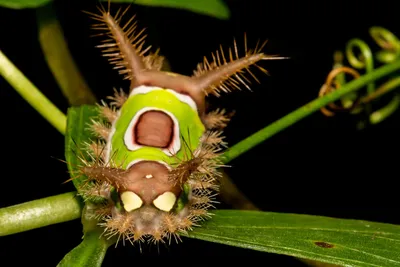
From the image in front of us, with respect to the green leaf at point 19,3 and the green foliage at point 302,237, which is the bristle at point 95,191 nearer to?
the green foliage at point 302,237

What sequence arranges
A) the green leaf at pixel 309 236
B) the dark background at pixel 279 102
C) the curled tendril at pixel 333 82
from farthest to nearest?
the dark background at pixel 279 102
the curled tendril at pixel 333 82
the green leaf at pixel 309 236

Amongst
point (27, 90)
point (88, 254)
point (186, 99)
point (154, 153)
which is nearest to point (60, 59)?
point (27, 90)

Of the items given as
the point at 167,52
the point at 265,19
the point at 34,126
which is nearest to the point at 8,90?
the point at 34,126

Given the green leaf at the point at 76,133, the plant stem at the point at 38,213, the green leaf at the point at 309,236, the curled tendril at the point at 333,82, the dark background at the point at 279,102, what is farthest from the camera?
the dark background at the point at 279,102

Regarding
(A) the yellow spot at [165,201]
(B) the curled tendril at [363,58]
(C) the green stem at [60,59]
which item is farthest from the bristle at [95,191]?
(B) the curled tendril at [363,58]

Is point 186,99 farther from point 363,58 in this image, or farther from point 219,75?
point 363,58

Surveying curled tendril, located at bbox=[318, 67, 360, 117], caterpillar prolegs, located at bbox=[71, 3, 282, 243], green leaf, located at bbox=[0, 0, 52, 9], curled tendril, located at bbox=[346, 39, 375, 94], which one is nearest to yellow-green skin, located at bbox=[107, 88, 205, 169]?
caterpillar prolegs, located at bbox=[71, 3, 282, 243]
